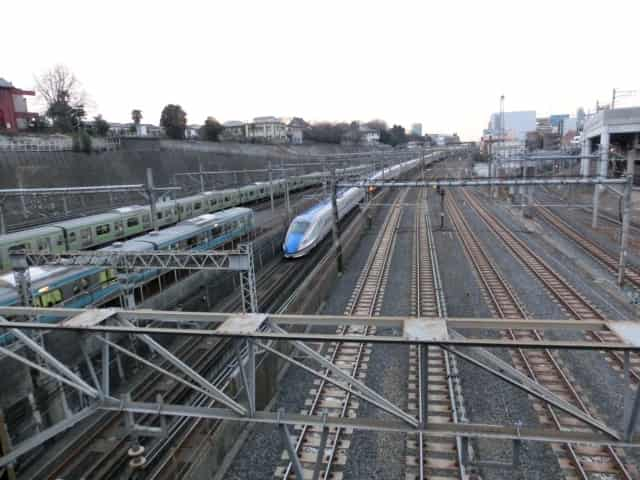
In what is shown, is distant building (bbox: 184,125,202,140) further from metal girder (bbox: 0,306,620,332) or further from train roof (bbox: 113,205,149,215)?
metal girder (bbox: 0,306,620,332)

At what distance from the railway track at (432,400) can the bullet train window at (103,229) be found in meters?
13.5

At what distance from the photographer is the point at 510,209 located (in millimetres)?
30922

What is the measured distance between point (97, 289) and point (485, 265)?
13927 mm

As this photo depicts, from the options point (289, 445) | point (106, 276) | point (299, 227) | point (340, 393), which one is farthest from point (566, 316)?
point (106, 276)

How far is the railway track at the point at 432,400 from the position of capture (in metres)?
6.46

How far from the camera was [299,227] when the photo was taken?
64.6 feet

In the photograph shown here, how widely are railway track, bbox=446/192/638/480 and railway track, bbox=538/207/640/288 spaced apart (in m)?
4.38

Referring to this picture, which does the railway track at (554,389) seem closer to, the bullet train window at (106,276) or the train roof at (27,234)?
the bullet train window at (106,276)

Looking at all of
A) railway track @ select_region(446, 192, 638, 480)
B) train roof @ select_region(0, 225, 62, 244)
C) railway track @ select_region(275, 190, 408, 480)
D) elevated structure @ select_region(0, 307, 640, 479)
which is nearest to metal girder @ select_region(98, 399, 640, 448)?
elevated structure @ select_region(0, 307, 640, 479)

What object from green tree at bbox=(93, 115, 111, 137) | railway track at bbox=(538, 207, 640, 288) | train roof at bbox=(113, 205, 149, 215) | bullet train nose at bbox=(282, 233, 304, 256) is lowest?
railway track at bbox=(538, 207, 640, 288)

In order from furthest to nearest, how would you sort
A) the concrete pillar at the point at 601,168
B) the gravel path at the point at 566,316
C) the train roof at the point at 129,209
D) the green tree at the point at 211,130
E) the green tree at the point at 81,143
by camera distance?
the green tree at the point at 211,130 → the green tree at the point at 81,143 → the train roof at the point at 129,209 → the concrete pillar at the point at 601,168 → the gravel path at the point at 566,316

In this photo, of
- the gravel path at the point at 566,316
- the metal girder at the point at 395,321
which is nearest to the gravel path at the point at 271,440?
the metal girder at the point at 395,321

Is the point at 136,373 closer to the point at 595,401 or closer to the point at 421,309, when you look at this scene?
the point at 421,309

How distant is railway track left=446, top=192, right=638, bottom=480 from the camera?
21.0ft
